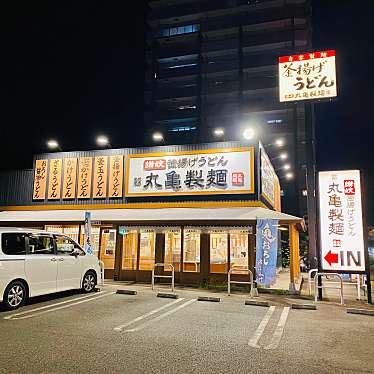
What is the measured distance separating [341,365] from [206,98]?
136 ft

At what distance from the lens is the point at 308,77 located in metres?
12.5

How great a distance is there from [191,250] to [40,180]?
26.3 feet

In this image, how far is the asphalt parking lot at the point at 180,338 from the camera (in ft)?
14.4

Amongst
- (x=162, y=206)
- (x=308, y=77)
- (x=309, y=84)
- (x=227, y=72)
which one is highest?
(x=227, y=72)

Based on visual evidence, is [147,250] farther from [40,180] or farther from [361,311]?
[361,311]

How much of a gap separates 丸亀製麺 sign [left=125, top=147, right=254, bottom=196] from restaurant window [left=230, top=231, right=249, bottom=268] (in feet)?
5.50

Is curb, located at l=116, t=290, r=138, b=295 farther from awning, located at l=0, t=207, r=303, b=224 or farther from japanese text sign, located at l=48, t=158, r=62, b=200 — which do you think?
japanese text sign, located at l=48, t=158, r=62, b=200

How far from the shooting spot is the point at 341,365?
14.9 ft

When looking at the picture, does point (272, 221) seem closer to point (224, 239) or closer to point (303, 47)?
point (224, 239)

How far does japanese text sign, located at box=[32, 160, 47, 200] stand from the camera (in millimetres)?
15630

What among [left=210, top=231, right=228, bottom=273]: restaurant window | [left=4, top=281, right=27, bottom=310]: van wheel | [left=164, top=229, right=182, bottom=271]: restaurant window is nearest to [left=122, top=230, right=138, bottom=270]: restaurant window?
[left=164, top=229, right=182, bottom=271]: restaurant window

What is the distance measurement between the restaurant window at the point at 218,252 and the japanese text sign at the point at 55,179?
7.48 metres

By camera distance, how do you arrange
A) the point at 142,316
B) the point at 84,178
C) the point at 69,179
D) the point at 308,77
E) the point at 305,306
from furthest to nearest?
1. the point at 69,179
2. the point at 84,178
3. the point at 308,77
4. the point at 305,306
5. the point at 142,316

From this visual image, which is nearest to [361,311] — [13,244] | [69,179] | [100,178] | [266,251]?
[266,251]
